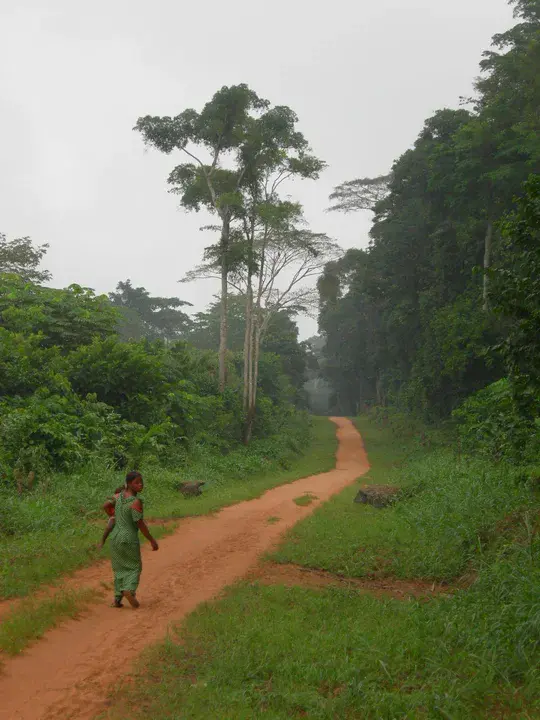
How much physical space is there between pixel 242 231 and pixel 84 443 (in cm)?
1272

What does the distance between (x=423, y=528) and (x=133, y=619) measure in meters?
5.03

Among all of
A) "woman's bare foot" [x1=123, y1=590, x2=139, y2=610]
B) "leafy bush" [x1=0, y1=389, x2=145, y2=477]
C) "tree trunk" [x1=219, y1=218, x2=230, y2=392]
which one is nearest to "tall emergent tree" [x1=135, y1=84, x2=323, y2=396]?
"tree trunk" [x1=219, y1=218, x2=230, y2=392]

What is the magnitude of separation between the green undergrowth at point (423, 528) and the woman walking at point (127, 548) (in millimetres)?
2542

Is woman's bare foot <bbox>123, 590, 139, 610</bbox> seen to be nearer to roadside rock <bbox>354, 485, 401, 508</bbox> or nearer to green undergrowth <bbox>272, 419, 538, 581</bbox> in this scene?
green undergrowth <bbox>272, 419, 538, 581</bbox>

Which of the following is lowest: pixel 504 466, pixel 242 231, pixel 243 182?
pixel 504 466

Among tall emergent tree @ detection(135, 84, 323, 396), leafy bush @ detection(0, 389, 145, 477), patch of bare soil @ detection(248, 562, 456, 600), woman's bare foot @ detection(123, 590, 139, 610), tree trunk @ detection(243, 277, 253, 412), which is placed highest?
tall emergent tree @ detection(135, 84, 323, 396)

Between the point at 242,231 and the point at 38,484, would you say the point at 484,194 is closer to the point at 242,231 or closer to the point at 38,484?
the point at 242,231

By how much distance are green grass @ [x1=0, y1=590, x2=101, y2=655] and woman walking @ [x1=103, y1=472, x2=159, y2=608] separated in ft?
1.33

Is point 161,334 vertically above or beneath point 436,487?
above

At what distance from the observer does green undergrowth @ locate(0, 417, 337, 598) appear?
6.73 meters

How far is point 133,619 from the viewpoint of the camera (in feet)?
17.9

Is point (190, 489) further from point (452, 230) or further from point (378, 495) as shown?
point (452, 230)

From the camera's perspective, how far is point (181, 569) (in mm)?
7328

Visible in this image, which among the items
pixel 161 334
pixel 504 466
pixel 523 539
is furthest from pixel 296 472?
pixel 161 334
